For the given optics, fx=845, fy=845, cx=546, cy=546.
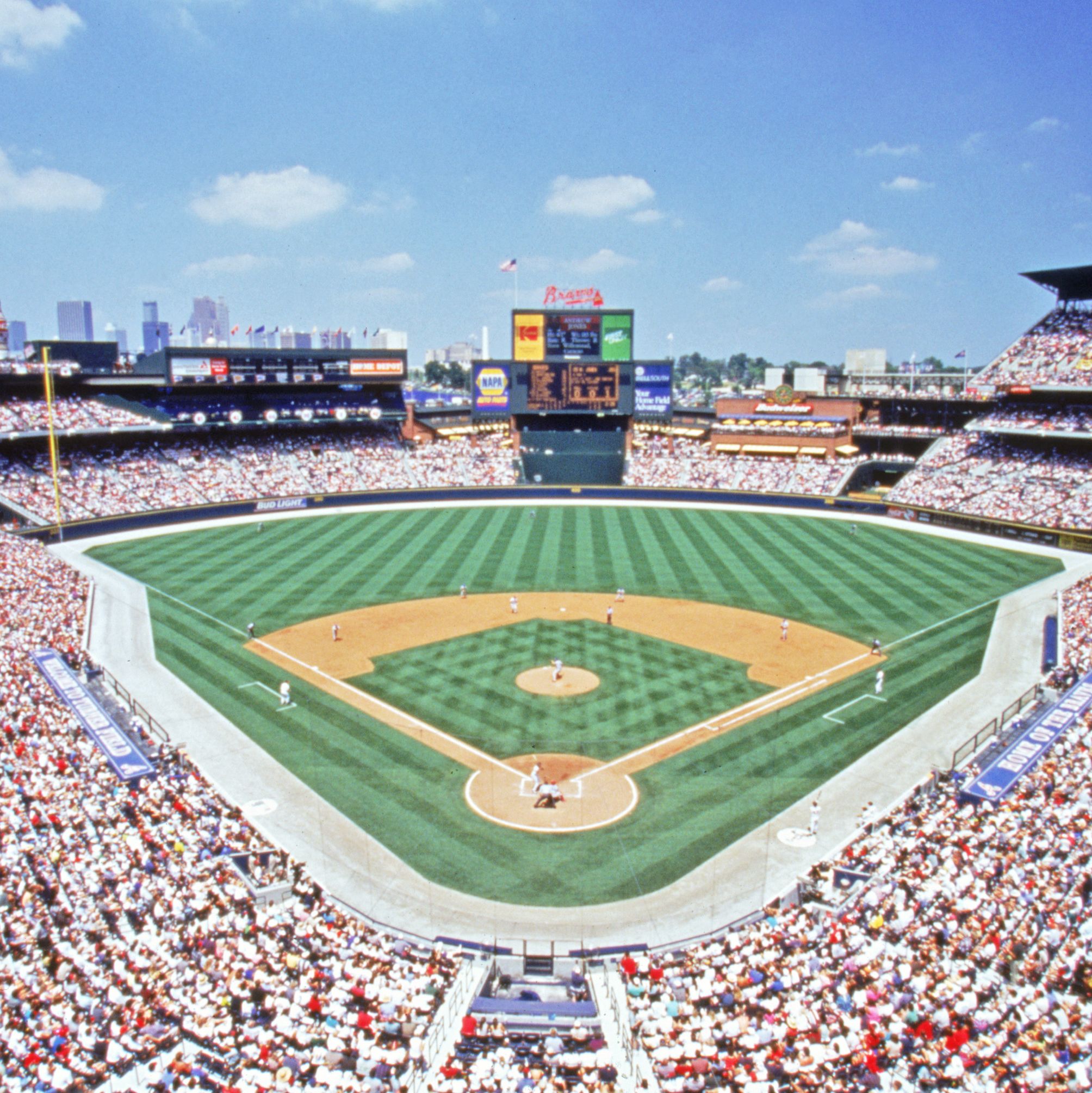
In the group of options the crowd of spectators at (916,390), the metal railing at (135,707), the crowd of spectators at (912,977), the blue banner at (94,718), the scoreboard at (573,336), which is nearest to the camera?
the crowd of spectators at (912,977)

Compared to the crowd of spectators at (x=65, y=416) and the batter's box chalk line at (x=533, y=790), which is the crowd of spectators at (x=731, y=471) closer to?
the crowd of spectators at (x=65, y=416)

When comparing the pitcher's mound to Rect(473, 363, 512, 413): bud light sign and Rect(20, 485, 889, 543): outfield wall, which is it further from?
Rect(473, 363, 512, 413): bud light sign

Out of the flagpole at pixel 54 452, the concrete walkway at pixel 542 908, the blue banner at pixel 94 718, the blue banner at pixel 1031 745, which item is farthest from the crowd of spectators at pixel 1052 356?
the flagpole at pixel 54 452

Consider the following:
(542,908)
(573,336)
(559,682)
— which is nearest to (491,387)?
(573,336)

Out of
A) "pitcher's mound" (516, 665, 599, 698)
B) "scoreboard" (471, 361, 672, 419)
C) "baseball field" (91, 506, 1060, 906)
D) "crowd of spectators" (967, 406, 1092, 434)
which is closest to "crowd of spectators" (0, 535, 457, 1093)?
"baseball field" (91, 506, 1060, 906)

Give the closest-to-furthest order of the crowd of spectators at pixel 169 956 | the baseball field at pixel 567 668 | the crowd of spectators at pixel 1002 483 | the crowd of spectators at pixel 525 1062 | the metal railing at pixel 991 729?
the crowd of spectators at pixel 525 1062 → the crowd of spectators at pixel 169 956 → the baseball field at pixel 567 668 → the metal railing at pixel 991 729 → the crowd of spectators at pixel 1002 483

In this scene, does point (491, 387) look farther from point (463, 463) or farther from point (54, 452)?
point (54, 452)
